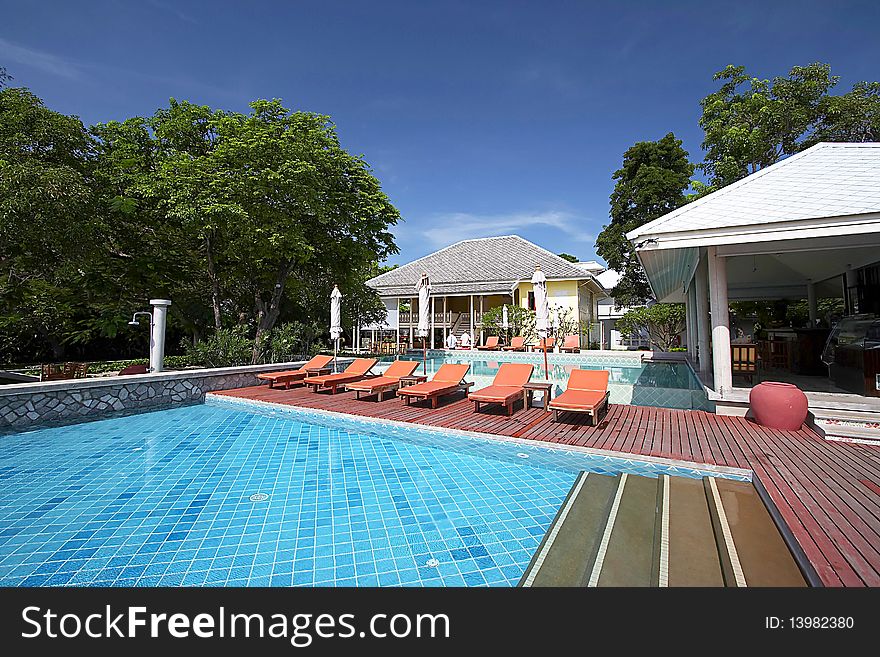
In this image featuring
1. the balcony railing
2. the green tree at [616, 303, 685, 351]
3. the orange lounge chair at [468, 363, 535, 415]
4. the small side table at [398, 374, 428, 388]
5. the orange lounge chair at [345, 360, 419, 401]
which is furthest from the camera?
the balcony railing

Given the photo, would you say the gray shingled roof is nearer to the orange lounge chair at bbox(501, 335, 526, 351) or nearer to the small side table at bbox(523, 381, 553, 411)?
the orange lounge chair at bbox(501, 335, 526, 351)

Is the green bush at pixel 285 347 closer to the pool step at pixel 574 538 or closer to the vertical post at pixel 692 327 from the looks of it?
the pool step at pixel 574 538

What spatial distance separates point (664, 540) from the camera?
3311 mm

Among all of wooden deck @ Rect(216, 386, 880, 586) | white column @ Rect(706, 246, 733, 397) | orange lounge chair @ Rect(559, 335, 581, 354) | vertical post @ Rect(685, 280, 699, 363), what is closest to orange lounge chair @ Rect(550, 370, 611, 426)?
wooden deck @ Rect(216, 386, 880, 586)

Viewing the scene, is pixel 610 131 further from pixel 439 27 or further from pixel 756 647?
pixel 756 647

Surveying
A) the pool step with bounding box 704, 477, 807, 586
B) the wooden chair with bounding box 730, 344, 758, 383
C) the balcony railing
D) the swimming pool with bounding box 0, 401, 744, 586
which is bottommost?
the swimming pool with bounding box 0, 401, 744, 586

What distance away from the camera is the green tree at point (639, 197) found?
2562 centimetres

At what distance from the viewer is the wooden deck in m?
2.83

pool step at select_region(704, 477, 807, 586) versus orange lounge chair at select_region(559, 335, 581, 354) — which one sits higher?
orange lounge chair at select_region(559, 335, 581, 354)

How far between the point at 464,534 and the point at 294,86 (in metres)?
18.2

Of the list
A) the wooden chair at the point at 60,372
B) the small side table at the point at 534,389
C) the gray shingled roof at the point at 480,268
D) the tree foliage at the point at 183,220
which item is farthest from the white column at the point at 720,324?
the gray shingled roof at the point at 480,268

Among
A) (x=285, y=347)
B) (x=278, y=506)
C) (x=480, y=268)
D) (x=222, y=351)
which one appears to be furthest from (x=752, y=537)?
(x=480, y=268)

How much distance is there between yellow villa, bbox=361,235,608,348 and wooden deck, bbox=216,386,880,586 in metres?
17.0

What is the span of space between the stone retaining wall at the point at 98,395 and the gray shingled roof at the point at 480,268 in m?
17.8
